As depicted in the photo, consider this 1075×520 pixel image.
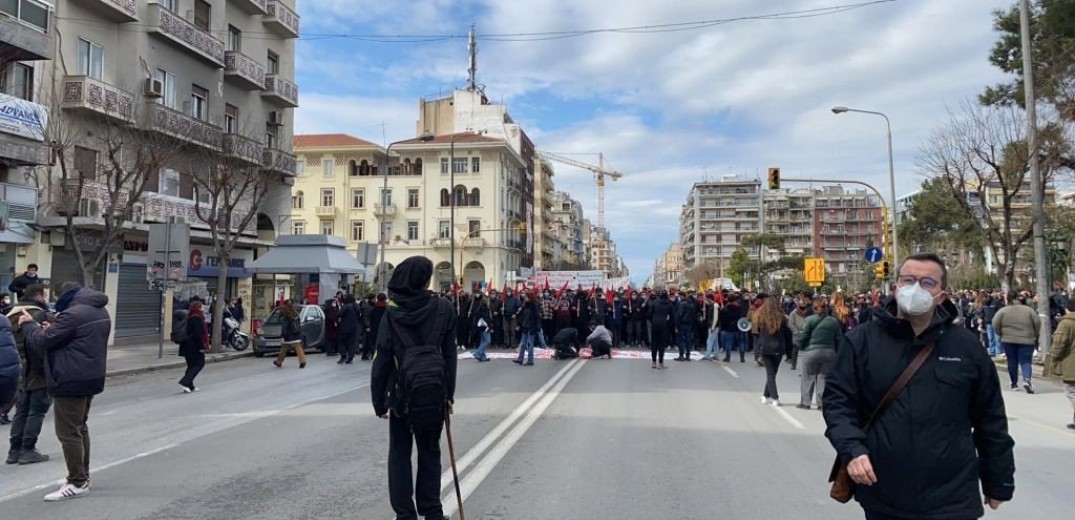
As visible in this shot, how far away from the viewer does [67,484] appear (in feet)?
20.0

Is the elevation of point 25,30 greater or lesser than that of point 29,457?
greater

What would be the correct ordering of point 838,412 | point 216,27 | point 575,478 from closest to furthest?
point 838,412 < point 575,478 < point 216,27

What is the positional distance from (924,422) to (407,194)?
227ft

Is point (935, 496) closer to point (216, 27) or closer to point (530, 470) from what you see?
point (530, 470)

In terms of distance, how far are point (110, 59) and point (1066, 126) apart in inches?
1112

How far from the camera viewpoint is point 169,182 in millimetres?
27359

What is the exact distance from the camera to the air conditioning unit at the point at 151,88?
83.7 feet

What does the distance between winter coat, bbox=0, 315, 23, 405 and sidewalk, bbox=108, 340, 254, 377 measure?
35.2ft

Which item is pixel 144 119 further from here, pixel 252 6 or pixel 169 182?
pixel 252 6

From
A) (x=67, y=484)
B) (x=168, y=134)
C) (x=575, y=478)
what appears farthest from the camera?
(x=168, y=134)

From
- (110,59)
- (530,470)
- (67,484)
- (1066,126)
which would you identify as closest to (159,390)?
(67,484)

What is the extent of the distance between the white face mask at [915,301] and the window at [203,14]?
3168 centimetres

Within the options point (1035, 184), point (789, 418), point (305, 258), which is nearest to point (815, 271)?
point (1035, 184)

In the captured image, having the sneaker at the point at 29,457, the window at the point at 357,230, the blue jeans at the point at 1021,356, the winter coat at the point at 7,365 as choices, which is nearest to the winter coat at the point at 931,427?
the winter coat at the point at 7,365
